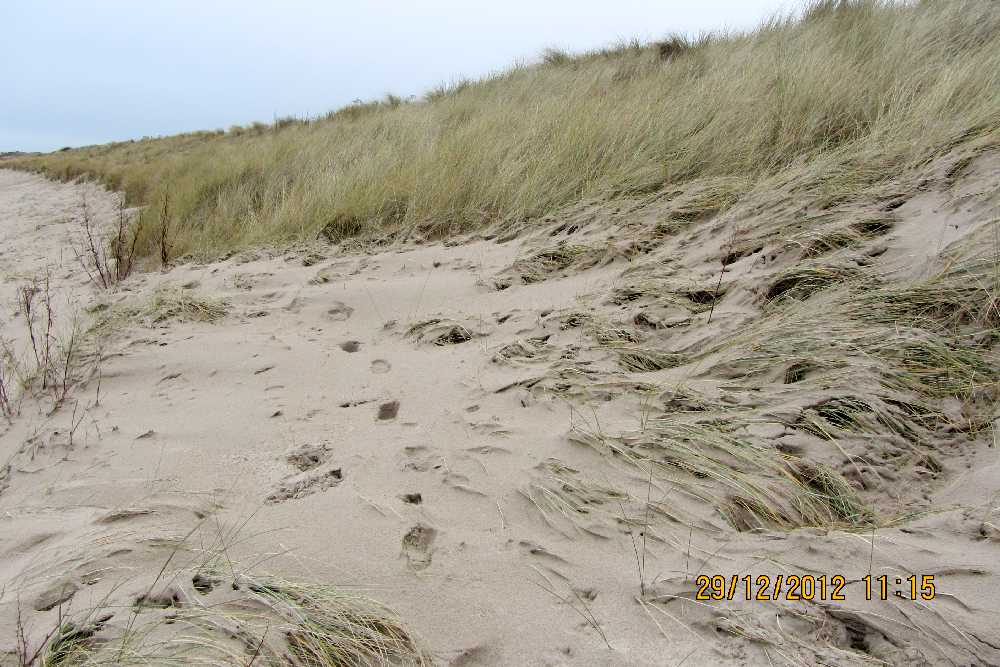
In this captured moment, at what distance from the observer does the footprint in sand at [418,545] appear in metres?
1.49

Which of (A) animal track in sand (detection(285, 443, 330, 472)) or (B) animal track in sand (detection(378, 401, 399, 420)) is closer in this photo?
(A) animal track in sand (detection(285, 443, 330, 472))

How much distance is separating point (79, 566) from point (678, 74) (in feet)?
21.0

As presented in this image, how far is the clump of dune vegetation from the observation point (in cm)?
325

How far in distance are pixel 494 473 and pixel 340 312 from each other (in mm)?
1956

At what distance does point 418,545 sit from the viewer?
1.56 metres

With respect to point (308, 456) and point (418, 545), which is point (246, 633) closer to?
point (418, 545)

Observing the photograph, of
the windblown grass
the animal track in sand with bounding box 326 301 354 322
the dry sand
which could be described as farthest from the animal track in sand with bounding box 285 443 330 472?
the animal track in sand with bounding box 326 301 354 322

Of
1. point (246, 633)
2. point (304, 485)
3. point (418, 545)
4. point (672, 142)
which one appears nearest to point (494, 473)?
point (418, 545)

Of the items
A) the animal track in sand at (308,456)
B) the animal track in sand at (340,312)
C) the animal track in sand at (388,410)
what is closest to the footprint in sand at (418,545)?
the animal track in sand at (308,456)

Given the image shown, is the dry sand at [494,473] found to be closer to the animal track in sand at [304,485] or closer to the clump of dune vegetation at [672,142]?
the animal track in sand at [304,485]

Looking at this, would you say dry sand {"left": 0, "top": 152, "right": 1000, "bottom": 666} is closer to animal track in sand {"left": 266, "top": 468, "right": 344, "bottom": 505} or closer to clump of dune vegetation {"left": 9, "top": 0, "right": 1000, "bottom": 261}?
animal track in sand {"left": 266, "top": 468, "right": 344, "bottom": 505}

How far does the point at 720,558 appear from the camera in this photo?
4.49 ft

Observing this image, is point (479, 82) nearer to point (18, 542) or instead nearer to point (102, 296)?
point (102, 296)

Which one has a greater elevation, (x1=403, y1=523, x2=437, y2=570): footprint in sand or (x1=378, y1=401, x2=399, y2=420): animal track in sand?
(x1=378, y1=401, x2=399, y2=420): animal track in sand
